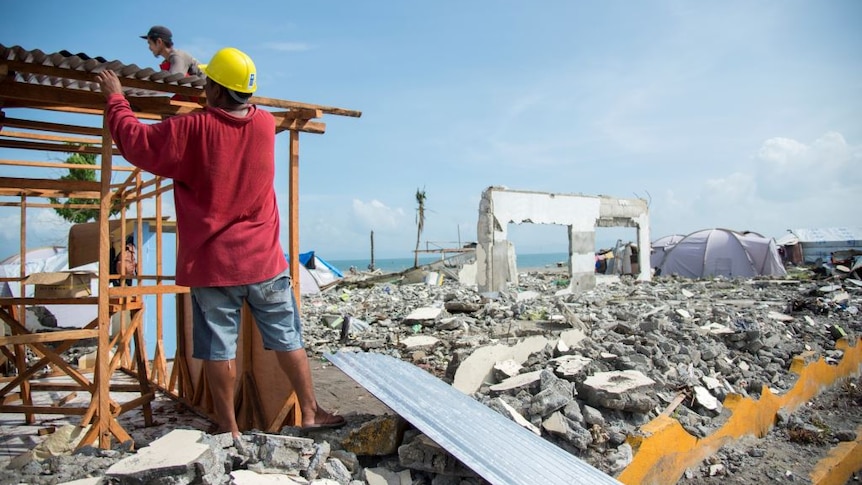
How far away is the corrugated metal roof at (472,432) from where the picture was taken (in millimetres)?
2357

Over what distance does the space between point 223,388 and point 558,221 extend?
13387mm

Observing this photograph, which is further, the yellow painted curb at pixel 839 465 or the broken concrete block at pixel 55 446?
the yellow painted curb at pixel 839 465

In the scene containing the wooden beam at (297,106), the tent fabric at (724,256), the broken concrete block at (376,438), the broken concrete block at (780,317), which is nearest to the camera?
the broken concrete block at (376,438)

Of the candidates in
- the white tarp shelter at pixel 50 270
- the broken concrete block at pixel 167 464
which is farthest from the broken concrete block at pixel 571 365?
the white tarp shelter at pixel 50 270

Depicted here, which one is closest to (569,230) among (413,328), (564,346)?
(413,328)

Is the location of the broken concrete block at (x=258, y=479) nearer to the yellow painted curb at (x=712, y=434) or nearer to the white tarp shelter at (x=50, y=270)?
the yellow painted curb at (x=712, y=434)

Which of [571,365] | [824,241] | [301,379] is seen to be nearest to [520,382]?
[571,365]

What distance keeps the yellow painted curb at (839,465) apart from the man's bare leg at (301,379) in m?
4.09

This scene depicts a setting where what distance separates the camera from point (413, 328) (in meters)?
8.29

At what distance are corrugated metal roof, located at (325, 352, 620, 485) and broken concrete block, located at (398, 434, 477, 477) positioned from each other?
0.34ft

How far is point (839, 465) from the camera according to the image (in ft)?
15.3

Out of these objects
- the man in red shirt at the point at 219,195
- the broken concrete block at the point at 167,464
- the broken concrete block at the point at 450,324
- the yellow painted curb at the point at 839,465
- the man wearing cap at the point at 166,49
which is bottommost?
the yellow painted curb at the point at 839,465

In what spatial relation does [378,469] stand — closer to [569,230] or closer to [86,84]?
[86,84]

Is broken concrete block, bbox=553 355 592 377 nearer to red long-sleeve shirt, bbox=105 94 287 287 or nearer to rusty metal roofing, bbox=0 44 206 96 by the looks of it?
red long-sleeve shirt, bbox=105 94 287 287
